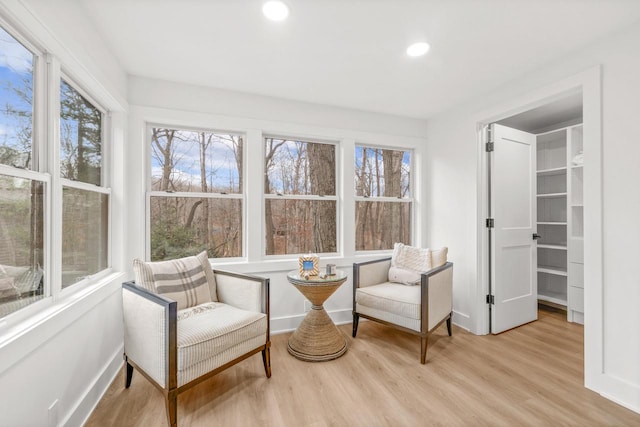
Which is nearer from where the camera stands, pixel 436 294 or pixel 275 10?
pixel 275 10

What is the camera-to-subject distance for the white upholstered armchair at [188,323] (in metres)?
1.54

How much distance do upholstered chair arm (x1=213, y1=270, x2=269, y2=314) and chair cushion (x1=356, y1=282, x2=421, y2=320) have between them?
994 millimetres

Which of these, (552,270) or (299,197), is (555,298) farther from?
(299,197)

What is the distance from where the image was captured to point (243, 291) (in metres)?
2.13

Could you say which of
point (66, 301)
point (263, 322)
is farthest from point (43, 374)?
point (263, 322)

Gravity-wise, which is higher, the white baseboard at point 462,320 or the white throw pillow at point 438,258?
the white throw pillow at point 438,258

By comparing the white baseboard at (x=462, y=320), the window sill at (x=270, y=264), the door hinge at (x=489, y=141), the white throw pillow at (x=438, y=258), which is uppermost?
the door hinge at (x=489, y=141)

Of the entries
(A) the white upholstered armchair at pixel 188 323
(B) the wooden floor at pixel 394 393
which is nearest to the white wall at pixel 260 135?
(A) the white upholstered armchair at pixel 188 323

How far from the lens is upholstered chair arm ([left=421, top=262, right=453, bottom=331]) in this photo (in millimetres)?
2268

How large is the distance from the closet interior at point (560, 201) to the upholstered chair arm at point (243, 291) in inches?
132

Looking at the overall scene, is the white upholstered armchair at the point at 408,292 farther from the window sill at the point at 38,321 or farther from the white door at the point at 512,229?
the window sill at the point at 38,321

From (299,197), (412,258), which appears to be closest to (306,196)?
(299,197)

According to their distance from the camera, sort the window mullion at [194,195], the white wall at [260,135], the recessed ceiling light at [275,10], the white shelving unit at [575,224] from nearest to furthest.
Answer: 1. the recessed ceiling light at [275,10]
2. the white wall at [260,135]
3. the window mullion at [194,195]
4. the white shelving unit at [575,224]

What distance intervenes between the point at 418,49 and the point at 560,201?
126 inches
